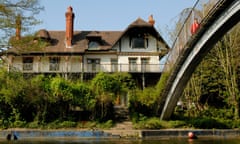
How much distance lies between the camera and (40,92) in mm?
21250

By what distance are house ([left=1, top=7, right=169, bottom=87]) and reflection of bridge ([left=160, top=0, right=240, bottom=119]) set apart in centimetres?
863

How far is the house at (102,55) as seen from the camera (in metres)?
28.7

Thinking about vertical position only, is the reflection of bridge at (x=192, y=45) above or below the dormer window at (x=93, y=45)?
below

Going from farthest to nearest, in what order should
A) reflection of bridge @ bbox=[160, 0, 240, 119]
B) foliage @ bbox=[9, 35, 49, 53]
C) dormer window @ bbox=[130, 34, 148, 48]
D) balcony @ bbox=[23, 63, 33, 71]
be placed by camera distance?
dormer window @ bbox=[130, 34, 148, 48] < balcony @ bbox=[23, 63, 33, 71] < foliage @ bbox=[9, 35, 49, 53] < reflection of bridge @ bbox=[160, 0, 240, 119]

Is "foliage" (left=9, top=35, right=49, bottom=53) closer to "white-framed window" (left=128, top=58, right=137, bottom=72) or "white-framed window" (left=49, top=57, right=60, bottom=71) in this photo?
"white-framed window" (left=128, top=58, right=137, bottom=72)

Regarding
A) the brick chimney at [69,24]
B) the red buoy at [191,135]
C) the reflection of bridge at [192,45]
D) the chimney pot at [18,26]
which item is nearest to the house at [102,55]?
the brick chimney at [69,24]

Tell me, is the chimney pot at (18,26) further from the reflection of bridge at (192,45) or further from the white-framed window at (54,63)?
the white-framed window at (54,63)

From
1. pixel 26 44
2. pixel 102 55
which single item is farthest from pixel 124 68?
pixel 26 44

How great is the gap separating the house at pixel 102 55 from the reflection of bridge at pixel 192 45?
28.3 ft

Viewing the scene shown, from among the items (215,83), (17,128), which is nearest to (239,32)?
(215,83)

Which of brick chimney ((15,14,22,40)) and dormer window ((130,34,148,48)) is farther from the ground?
dormer window ((130,34,148,48))

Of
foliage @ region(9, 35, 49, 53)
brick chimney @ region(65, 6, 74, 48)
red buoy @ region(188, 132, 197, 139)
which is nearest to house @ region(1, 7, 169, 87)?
brick chimney @ region(65, 6, 74, 48)

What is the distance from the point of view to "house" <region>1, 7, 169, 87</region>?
2869cm

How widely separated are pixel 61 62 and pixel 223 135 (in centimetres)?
1646
